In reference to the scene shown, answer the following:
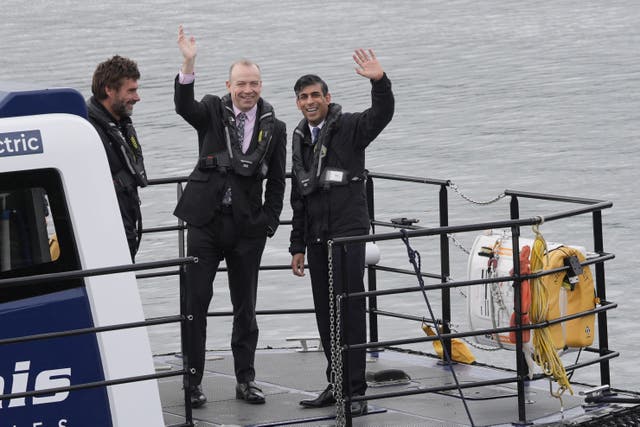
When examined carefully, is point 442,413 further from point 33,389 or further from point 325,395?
point 33,389

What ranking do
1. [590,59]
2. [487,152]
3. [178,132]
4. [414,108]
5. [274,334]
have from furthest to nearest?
[590,59] < [414,108] < [178,132] < [487,152] < [274,334]

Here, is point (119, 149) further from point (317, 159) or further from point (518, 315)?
point (518, 315)

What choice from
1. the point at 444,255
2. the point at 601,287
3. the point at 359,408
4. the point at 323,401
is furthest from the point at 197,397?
the point at 601,287

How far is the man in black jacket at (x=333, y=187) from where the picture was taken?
297 inches

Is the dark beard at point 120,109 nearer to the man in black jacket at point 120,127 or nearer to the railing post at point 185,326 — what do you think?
the man in black jacket at point 120,127

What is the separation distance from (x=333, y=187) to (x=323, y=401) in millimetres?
1185

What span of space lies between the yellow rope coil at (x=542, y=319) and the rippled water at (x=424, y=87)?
25.6 feet

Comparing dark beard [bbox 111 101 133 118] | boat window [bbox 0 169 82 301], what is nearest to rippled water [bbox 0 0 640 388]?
dark beard [bbox 111 101 133 118]

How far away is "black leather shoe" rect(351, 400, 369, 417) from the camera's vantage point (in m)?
7.50

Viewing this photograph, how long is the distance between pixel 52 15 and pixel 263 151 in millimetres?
42248

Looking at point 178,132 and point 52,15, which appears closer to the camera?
point 178,132

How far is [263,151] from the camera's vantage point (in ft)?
24.8

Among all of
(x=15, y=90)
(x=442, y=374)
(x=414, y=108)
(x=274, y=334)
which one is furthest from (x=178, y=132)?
(x=15, y=90)

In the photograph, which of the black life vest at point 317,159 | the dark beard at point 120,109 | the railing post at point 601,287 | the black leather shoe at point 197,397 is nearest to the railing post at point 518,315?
the railing post at point 601,287
